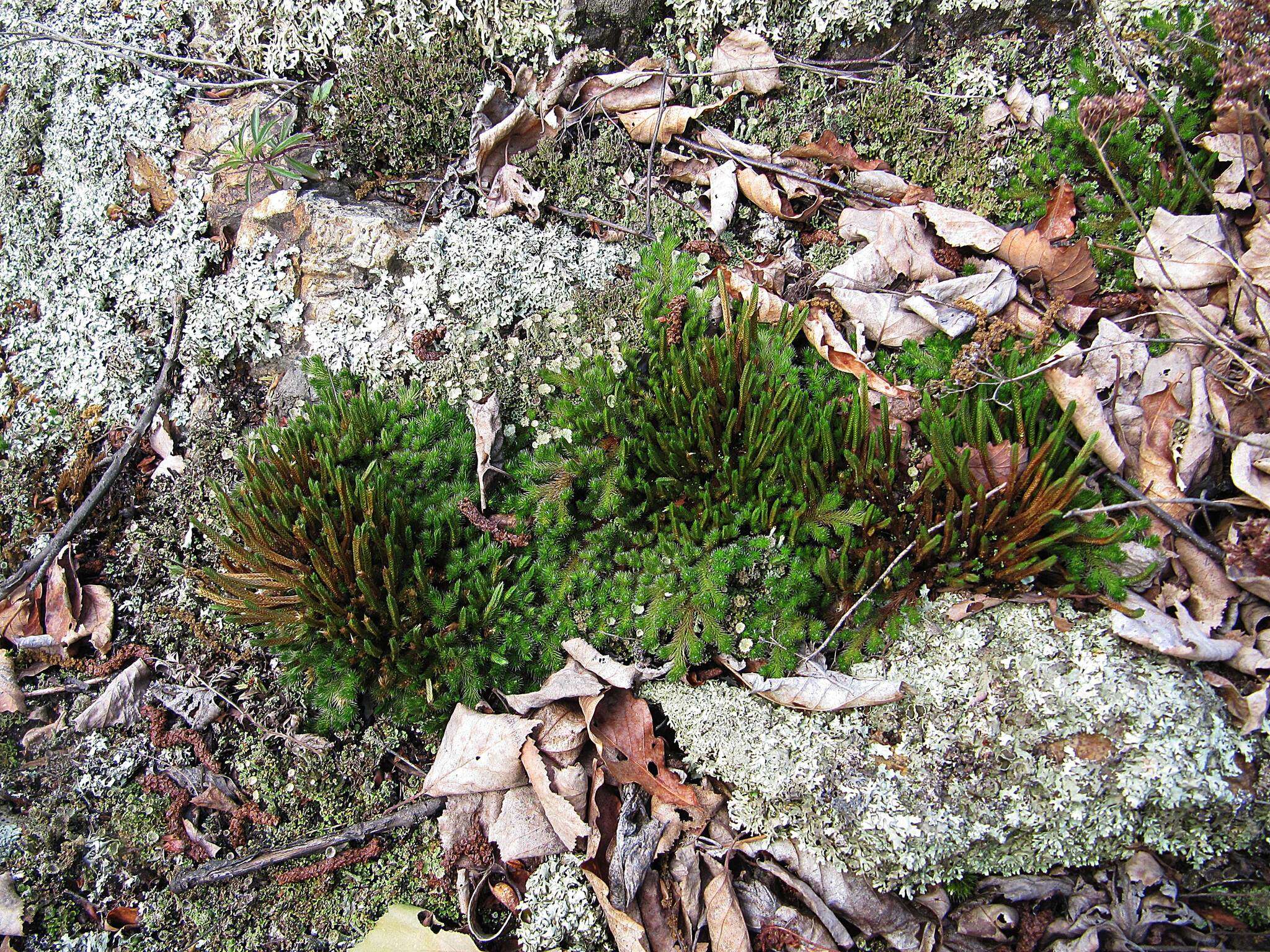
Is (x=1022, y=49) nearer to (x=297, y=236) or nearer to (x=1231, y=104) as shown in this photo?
(x=1231, y=104)

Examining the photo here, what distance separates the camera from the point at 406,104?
4422mm

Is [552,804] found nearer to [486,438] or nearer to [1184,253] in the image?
[486,438]

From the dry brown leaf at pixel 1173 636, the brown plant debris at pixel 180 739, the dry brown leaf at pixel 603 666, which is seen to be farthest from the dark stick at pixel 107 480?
the dry brown leaf at pixel 1173 636

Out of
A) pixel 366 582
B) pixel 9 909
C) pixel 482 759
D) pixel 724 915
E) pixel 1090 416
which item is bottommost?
pixel 724 915

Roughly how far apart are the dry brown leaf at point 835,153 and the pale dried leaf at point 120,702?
14.5 feet

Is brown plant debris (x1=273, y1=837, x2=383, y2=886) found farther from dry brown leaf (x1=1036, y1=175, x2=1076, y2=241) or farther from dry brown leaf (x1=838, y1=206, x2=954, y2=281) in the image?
dry brown leaf (x1=1036, y1=175, x2=1076, y2=241)

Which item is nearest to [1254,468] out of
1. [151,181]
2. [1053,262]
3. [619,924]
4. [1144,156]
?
[1053,262]

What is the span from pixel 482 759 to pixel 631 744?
65 cm

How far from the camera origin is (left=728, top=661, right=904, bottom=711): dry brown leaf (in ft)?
10.3

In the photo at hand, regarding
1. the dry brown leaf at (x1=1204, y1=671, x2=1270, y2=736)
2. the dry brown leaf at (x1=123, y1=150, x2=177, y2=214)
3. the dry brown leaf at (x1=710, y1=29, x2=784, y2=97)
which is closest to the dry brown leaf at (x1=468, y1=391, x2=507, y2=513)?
the dry brown leaf at (x1=710, y1=29, x2=784, y2=97)

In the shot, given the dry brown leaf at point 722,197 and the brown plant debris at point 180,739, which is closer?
the brown plant debris at point 180,739

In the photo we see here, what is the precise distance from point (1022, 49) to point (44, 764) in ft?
20.6

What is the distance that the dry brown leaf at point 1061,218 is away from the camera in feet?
12.3

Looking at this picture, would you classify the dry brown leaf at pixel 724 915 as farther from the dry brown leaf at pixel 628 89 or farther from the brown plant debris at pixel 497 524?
the dry brown leaf at pixel 628 89
